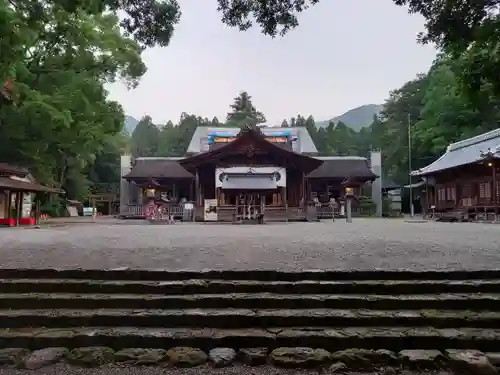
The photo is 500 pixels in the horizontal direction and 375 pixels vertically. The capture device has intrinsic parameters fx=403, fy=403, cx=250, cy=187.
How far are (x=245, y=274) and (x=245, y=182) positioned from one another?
1888cm

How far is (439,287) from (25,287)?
4.98 m

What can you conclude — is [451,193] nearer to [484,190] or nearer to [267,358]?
[484,190]

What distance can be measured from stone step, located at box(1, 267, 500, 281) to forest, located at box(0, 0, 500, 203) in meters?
2.31

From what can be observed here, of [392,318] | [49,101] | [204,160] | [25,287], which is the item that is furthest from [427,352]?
[204,160]

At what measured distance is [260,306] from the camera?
4496mm

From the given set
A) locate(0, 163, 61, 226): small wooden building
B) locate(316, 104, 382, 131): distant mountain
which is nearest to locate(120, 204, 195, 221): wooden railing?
locate(0, 163, 61, 226): small wooden building

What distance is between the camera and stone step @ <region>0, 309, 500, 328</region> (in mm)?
4070

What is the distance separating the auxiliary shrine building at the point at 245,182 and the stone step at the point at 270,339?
1641 cm

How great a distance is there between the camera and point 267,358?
350cm

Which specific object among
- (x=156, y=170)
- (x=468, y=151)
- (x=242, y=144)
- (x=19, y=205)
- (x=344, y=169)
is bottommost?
(x=19, y=205)

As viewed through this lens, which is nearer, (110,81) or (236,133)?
(110,81)

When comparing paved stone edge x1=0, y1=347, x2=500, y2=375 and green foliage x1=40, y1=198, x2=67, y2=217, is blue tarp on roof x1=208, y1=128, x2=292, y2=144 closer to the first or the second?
green foliage x1=40, y1=198, x2=67, y2=217

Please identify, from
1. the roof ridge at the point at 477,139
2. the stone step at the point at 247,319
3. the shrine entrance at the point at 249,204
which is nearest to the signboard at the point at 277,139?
the shrine entrance at the point at 249,204

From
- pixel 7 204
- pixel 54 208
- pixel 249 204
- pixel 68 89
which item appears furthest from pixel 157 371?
pixel 54 208
